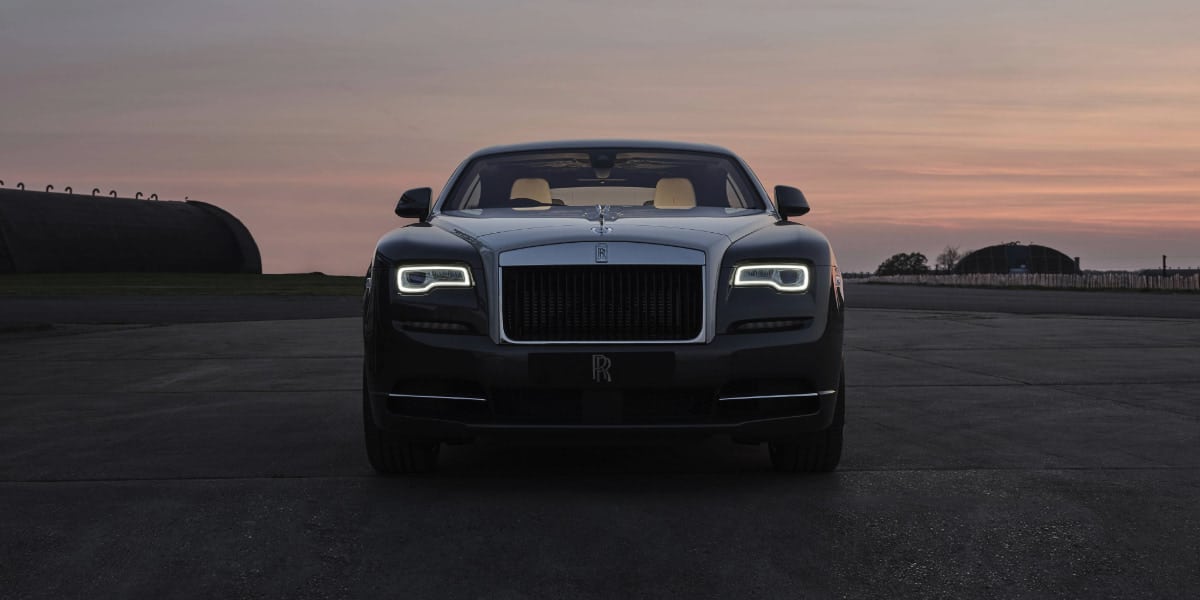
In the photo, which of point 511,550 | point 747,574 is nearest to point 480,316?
point 511,550

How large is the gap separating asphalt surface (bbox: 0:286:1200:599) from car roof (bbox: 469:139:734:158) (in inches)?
66.8

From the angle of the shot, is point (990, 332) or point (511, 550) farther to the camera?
point (990, 332)

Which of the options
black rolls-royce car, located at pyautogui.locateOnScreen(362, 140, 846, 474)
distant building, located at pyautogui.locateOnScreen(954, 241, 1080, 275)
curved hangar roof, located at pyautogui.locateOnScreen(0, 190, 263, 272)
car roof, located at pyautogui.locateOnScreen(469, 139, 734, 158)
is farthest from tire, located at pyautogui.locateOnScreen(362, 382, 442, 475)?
distant building, located at pyautogui.locateOnScreen(954, 241, 1080, 275)

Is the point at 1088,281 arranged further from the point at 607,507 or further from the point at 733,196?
the point at 607,507

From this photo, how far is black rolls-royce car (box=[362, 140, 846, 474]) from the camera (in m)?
4.55

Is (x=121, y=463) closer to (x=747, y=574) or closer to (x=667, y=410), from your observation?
(x=667, y=410)

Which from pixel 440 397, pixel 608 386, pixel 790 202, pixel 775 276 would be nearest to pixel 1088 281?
pixel 790 202

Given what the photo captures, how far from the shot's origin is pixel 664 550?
151 inches

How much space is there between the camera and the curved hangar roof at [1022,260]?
98438mm

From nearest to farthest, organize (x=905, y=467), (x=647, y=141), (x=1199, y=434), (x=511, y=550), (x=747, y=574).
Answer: (x=747, y=574), (x=511, y=550), (x=905, y=467), (x=1199, y=434), (x=647, y=141)

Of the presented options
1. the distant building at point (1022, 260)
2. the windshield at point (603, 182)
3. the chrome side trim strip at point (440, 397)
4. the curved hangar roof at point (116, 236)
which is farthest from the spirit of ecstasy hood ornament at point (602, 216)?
the distant building at point (1022, 260)

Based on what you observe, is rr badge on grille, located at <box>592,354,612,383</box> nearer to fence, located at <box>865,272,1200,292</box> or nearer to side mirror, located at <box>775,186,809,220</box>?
side mirror, located at <box>775,186,809,220</box>

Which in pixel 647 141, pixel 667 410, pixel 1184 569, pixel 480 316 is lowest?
pixel 1184 569

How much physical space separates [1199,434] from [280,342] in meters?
10.5
